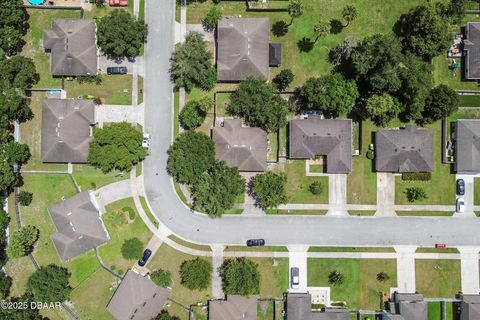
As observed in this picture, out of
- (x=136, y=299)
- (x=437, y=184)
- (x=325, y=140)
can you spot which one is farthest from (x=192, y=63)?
(x=437, y=184)

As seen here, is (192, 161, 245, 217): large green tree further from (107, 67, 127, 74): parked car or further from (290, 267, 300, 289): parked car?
(107, 67, 127, 74): parked car

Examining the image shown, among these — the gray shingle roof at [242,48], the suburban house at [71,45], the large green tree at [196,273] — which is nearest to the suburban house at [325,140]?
the gray shingle roof at [242,48]

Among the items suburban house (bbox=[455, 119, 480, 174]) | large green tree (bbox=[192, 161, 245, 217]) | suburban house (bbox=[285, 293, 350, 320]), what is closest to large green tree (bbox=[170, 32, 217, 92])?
large green tree (bbox=[192, 161, 245, 217])

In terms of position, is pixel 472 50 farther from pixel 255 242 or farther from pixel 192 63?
pixel 255 242

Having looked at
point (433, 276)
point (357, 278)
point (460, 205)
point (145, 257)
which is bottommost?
point (357, 278)

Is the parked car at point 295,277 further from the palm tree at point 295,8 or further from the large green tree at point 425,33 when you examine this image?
the palm tree at point 295,8

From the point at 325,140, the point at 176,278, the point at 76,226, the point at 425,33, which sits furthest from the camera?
the point at 176,278

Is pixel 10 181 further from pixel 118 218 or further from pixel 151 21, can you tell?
pixel 151 21
